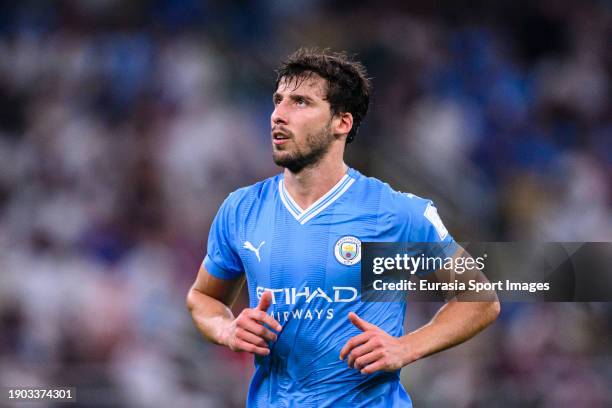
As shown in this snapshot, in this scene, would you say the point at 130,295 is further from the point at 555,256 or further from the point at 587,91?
the point at 587,91

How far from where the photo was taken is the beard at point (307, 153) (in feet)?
13.7

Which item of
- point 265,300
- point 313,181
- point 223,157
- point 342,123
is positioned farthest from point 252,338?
point 223,157

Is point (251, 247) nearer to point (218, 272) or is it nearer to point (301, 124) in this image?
point (218, 272)

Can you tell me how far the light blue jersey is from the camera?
13.0 ft

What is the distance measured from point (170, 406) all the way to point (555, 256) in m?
3.22

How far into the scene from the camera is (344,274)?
13.2ft

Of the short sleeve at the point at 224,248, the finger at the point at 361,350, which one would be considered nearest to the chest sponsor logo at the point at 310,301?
the finger at the point at 361,350

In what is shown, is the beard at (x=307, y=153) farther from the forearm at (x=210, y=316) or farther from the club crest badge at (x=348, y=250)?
the forearm at (x=210, y=316)

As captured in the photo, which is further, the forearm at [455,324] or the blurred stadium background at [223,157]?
the blurred stadium background at [223,157]

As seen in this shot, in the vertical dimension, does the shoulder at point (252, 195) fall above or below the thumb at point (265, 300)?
above

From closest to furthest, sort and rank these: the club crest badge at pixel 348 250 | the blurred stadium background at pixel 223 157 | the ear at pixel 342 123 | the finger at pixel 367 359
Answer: the finger at pixel 367 359
the club crest badge at pixel 348 250
the ear at pixel 342 123
the blurred stadium background at pixel 223 157

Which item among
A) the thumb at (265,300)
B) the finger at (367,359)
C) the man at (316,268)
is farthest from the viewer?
the man at (316,268)

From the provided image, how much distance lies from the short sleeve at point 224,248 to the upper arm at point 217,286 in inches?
1.0

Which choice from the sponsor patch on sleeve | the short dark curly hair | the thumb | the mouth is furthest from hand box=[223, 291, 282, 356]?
the short dark curly hair
